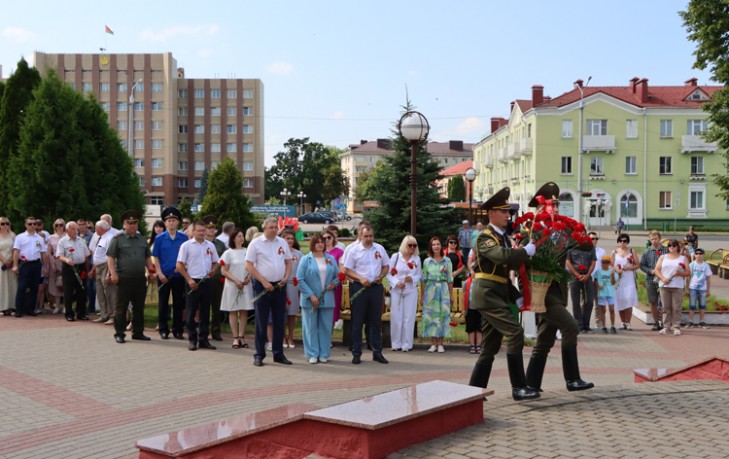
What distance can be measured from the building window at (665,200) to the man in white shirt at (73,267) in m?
62.2

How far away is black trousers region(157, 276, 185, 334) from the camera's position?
42.8 feet

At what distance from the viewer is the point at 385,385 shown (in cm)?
964

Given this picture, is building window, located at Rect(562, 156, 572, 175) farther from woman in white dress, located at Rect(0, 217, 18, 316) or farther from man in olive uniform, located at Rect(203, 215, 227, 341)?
man in olive uniform, located at Rect(203, 215, 227, 341)

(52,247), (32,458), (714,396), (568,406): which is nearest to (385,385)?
(568,406)

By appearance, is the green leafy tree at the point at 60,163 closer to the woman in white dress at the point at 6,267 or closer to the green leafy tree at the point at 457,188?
the woman in white dress at the point at 6,267

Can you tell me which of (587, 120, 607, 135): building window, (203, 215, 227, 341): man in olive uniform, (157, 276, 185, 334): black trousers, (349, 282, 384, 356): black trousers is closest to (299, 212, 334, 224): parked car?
(587, 120, 607, 135): building window

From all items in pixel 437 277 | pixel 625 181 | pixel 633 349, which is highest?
pixel 625 181

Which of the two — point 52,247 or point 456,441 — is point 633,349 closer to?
point 456,441

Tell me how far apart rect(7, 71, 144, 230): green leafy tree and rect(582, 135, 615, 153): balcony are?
57474mm

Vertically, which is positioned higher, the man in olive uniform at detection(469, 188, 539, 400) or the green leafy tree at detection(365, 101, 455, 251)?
the green leafy tree at detection(365, 101, 455, 251)

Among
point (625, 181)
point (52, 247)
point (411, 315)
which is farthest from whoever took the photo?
point (625, 181)

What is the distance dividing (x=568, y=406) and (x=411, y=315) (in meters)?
5.97

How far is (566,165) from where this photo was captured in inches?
2751

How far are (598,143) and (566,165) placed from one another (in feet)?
10.8
